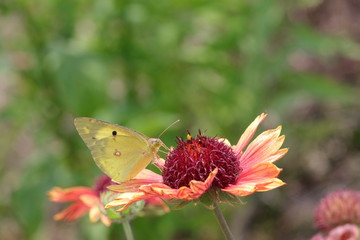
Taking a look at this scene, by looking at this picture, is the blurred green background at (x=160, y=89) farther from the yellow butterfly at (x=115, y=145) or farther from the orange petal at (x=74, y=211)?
the yellow butterfly at (x=115, y=145)

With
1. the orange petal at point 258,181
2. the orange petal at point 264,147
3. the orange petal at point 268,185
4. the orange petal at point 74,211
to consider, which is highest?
the orange petal at point 74,211

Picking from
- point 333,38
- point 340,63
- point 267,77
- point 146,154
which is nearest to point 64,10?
point 267,77

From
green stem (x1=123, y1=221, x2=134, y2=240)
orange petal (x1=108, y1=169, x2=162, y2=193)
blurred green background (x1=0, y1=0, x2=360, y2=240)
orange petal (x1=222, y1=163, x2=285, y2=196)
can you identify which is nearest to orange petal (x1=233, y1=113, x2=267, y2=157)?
orange petal (x1=222, y1=163, x2=285, y2=196)

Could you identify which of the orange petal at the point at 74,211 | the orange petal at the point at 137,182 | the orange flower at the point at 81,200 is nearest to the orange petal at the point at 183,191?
the orange petal at the point at 137,182

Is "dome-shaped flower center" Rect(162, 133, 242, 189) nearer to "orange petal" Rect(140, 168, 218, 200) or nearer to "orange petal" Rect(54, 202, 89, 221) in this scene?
"orange petal" Rect(140, 168, 218, 200)

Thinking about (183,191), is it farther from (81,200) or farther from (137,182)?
(81,200)

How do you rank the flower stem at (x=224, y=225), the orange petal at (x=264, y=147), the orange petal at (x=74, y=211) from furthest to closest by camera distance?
the orange petal at (x=74, y=211) < the orange petal at (x=264, y=147) < the flower stem at (x=224, y=225)

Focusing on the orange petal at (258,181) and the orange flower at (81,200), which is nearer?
the orange petal at (258,181)
